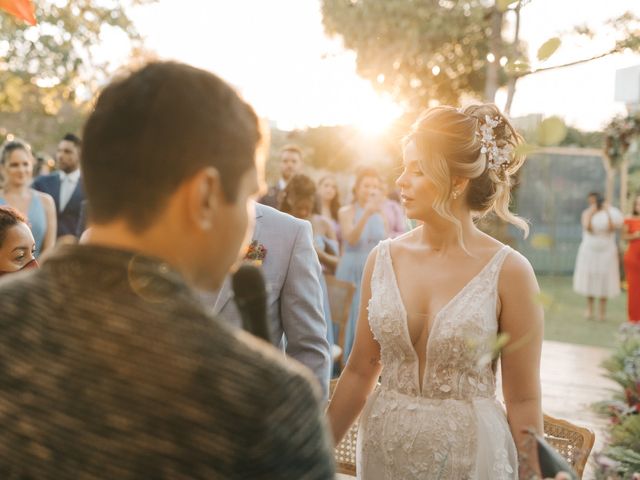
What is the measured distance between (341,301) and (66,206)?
341cm

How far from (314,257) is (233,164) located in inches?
76.8

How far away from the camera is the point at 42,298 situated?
3.41 ft

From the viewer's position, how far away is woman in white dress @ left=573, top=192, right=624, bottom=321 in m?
14.6

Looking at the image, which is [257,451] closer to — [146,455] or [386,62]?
[146,455]

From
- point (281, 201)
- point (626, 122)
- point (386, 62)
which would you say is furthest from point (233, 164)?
point (386, 62)

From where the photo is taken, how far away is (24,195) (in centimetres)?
713

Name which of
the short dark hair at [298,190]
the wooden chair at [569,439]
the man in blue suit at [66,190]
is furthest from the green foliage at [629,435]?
the man in blue suit at [66,190]

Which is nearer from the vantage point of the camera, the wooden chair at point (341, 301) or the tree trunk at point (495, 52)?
the tree trunk at point (495, 52)

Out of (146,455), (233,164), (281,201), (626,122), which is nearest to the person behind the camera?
(146,455)

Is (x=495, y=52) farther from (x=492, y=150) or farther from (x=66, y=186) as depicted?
(x=66, y=186)

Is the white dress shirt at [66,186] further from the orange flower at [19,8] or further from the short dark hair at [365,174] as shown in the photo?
the orange flower at [19,8]

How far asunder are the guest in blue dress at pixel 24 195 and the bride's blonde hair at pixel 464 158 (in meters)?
5.04

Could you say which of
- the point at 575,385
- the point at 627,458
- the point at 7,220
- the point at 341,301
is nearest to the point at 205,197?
the point at 7,220

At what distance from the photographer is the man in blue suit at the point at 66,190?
8086 millimetres
